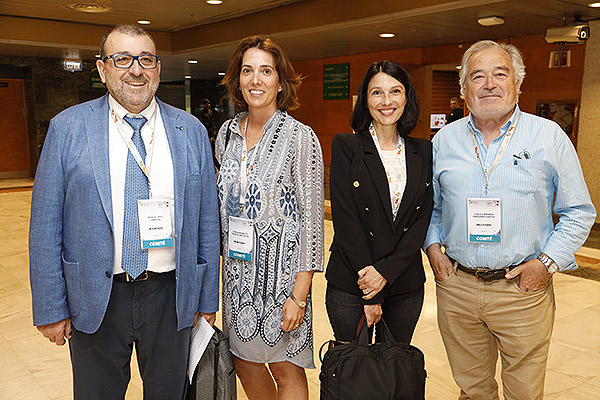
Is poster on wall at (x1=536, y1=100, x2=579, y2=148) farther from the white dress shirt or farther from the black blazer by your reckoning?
the white dress shirt

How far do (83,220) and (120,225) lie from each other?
0.41ft

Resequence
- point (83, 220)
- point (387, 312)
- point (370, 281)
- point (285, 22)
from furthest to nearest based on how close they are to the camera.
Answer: point (285, 22)
point (387, 312)
point (370, 281)
point (83, 220)

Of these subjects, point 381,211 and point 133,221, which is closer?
point 133,221

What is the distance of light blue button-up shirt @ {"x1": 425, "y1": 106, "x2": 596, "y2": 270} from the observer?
A: 2.04 meters

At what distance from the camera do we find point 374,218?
6.77 ft

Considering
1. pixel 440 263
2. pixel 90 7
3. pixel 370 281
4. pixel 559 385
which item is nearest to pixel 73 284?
pixel 370 281

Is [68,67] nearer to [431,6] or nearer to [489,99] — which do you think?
[431,6]

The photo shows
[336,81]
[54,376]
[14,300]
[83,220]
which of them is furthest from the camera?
[336,81]

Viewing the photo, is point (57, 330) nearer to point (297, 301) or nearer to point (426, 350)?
point (297, 301)

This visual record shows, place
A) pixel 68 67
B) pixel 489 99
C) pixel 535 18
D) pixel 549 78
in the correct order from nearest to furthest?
pixel 489 99 < pixel 535 18 < pixel 549 78 < pixel 68 67

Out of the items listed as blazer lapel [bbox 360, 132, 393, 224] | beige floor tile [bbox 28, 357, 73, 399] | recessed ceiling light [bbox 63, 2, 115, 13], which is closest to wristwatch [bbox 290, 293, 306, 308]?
blazer lapel [bbox 360, 132, 393, 224]

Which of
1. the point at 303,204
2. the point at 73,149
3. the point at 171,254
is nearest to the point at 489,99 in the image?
the point at 303,204

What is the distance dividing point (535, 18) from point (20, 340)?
6.95m

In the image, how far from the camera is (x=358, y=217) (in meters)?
2.09
